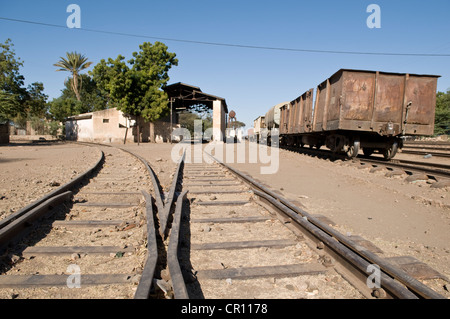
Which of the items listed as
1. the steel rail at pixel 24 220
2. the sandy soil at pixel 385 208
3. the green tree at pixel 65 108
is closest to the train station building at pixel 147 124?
the green tree at pixel 65 108

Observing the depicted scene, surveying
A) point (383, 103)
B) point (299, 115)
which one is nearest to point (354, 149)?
point (383, 103)

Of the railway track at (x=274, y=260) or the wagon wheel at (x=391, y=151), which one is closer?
the railway track at (x=274, y=260)

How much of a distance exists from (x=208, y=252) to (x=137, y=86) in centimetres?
2521

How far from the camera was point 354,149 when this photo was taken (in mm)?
10172

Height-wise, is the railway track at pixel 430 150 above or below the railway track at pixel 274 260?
above

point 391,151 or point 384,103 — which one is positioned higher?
point 384,103

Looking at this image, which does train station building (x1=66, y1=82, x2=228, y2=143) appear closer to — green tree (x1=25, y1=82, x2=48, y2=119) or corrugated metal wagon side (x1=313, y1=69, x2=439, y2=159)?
green tree (x1=25, y1=82, x2=48, y2=119)

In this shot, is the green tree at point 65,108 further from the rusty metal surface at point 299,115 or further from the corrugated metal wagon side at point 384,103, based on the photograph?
the corrugated metal wagon side at point 384,103

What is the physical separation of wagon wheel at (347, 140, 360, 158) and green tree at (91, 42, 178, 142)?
18.1 m

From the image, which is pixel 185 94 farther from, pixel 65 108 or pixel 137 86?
pixel 65 108

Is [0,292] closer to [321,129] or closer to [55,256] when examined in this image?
[55,256]

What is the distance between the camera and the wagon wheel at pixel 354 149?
33.2 feet

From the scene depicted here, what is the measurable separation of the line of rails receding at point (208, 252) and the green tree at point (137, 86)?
2211cm

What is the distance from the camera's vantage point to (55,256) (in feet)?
8.34
